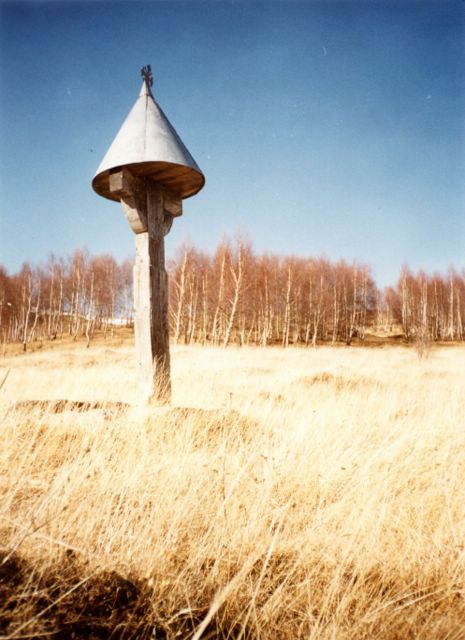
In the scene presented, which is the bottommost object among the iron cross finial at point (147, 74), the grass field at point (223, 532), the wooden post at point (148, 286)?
the grass field at point (223, 532)

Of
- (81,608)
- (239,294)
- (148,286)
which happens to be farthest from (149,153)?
(239,294)

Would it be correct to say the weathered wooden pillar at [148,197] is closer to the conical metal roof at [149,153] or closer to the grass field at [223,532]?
the conical metal roof at [149,153]

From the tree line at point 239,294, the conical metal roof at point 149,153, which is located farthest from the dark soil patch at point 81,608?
the tree line at point 239,294

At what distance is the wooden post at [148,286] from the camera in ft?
12.0

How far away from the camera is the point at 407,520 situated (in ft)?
6.02

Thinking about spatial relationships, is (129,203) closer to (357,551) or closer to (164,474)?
(164,474)

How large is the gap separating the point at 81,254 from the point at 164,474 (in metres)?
32.2

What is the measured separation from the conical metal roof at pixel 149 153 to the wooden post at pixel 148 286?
0.15 meters

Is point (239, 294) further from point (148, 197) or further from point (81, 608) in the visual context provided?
point (81, 608)

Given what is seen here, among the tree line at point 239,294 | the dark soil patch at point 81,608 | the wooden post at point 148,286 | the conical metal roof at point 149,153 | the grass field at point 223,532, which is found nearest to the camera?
the dark soil patch at point 81,608

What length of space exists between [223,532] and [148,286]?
266 centimetres

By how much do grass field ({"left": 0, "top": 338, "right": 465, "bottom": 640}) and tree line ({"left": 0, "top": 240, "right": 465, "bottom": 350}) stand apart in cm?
1840

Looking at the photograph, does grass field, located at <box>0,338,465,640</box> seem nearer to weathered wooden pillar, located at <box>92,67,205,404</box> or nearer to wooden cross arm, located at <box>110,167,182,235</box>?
Result: weathered wooden pillar, located at <box>92,67,205,404</box>

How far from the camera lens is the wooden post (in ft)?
12.0
